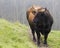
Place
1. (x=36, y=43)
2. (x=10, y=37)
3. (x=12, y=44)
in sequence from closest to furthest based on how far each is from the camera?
(x=12, y=44) < (x=10, y=37) < (x=36, y=43)

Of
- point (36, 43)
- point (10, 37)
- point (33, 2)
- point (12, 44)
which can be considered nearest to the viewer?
point (12, 44)

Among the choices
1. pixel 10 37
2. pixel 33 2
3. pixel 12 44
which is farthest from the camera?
pixel 33 2

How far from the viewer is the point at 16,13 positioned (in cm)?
1747

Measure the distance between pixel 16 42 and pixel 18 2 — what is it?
24.2ft

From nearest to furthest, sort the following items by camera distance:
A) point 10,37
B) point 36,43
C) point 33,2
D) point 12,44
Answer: point 12,44, point 10,37, point 36,43, point 33,2

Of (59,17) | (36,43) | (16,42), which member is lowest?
(59,17)

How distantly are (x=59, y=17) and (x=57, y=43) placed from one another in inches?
224

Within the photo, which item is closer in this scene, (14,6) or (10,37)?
(10,37)

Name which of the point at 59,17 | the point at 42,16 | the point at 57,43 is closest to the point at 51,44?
the point at 57,43

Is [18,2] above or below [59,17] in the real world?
above

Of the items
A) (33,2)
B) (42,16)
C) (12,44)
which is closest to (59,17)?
(33,2)

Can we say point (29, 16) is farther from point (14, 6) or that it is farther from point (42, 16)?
point (14, 6)

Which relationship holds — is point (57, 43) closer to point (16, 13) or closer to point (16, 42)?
point (16, 42)

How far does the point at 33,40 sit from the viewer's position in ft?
39.4
